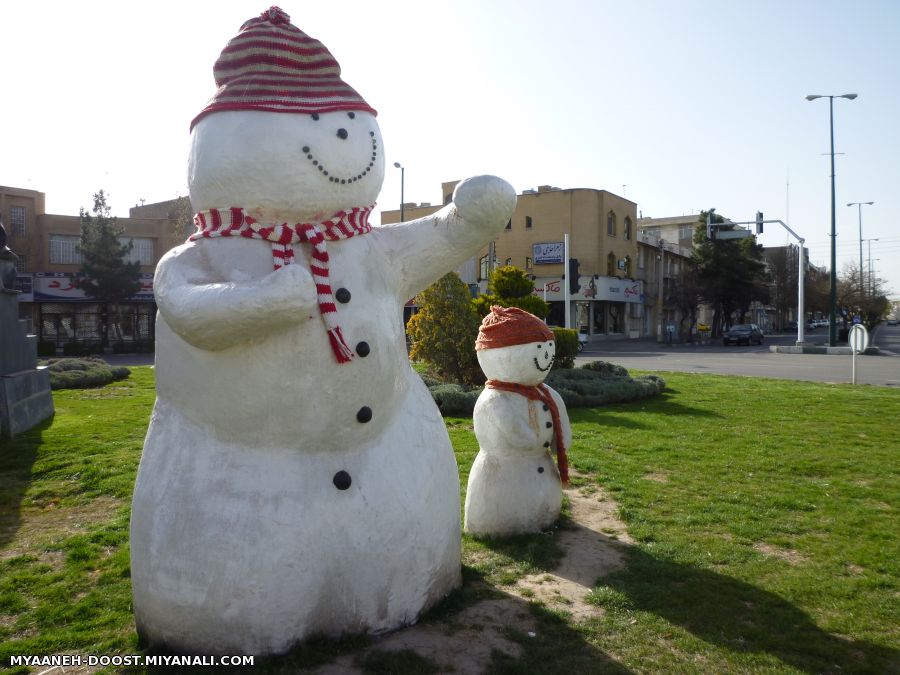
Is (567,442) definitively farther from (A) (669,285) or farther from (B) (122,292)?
(A) (669,285)

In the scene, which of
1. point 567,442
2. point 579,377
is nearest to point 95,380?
point 579,377

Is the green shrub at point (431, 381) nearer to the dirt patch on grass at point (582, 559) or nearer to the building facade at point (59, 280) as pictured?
the dirt patch on grass at point (582, 559)

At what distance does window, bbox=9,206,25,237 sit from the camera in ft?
104

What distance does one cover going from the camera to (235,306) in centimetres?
287

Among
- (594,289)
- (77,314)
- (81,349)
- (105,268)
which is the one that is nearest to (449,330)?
(81,349)

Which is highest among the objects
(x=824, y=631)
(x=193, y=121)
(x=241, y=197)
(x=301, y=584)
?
(x=193, y=121)

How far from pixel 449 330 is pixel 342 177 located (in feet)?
30.2

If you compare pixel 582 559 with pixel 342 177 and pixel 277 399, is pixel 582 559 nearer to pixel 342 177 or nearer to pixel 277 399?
pixel 277 399

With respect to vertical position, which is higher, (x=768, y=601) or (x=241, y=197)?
(x=241, y=197)

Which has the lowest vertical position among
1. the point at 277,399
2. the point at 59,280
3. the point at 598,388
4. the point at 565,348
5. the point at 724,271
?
the point at 598,388

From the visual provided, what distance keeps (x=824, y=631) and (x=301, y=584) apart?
2928mm

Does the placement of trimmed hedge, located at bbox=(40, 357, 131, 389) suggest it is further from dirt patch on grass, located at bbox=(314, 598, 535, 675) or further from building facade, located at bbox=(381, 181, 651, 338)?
building facade, located at bbox=(381, 181, 651, 338)

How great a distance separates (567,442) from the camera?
527cm

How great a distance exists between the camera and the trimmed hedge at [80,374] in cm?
1466
